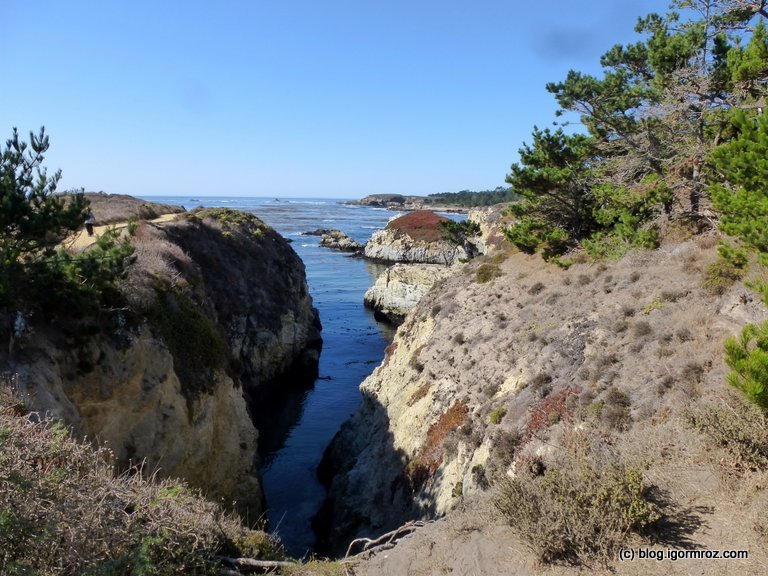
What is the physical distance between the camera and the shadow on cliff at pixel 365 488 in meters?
19.0

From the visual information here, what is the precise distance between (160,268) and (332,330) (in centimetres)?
3367

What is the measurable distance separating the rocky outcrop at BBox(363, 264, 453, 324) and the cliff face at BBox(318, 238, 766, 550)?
29523mm

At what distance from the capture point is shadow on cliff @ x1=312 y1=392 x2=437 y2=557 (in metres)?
19.0

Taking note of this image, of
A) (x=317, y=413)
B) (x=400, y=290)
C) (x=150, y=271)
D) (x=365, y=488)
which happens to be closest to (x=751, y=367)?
(x=365, y=488)

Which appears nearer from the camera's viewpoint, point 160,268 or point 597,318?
point 597,318

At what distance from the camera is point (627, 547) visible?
7738mm

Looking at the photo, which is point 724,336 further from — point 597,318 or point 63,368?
point 63,368

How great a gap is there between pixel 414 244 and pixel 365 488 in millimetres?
76324

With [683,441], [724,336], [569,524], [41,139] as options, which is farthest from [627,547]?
[41,139]

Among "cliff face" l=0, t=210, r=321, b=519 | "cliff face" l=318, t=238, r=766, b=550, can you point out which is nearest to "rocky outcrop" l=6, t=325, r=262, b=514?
"cliff face" l=0, t=210, r=321, b=519

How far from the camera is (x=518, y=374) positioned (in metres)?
18.7

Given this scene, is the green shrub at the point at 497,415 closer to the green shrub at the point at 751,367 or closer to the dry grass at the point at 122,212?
the green shrub at the point at 751,367

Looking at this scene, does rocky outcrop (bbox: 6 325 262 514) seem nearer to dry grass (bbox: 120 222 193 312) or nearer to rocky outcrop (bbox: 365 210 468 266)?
dry grass (bbox: 120 222 193 312)

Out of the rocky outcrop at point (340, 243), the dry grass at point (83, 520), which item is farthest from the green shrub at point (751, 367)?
the rocky outcrop at point (340, 243)
